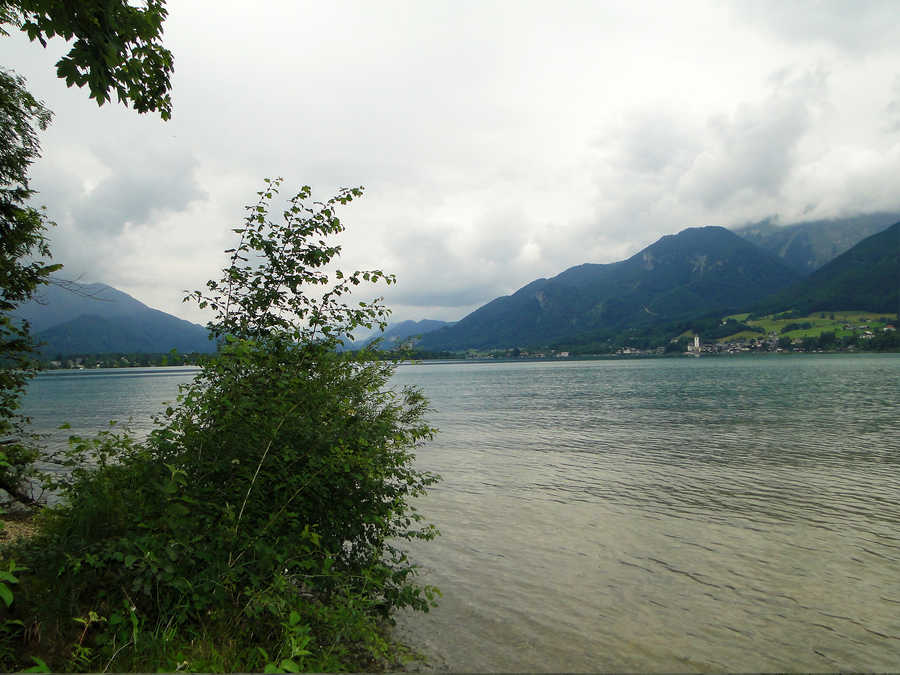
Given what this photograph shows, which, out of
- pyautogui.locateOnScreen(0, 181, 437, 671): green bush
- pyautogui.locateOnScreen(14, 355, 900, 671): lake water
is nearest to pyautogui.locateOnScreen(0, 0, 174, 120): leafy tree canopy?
pyautogui.locateOnScreen(0, 181, 437, 671): green bush

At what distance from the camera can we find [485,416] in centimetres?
5216

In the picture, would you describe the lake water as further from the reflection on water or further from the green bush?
the green bush

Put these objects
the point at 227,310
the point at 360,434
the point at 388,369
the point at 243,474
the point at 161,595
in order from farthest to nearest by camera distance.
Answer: the point at 388,369, the point at 227,310, the point at 360,434, the point at 243,474, the point at 161,595

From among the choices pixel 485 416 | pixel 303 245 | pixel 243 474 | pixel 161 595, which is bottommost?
pixel 485 416

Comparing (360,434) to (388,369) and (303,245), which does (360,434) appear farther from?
(303,245)

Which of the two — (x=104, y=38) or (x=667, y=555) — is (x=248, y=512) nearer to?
(x=104, y=38)

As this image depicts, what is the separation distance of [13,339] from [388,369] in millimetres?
9318

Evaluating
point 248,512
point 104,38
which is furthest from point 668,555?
point 104,38

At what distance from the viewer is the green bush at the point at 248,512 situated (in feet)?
19.0

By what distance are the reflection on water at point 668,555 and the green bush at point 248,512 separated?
2.98m

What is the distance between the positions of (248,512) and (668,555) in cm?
1124

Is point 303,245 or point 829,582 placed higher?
point 303,245

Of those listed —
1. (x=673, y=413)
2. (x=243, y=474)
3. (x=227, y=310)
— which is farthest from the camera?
(x=673, y=413)

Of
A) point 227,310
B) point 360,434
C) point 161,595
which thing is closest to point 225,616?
point 161,595
